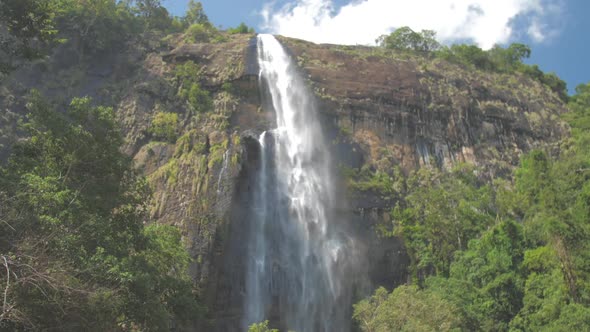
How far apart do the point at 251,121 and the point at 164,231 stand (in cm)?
1399

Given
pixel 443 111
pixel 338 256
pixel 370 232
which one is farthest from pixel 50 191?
pixel 443 111

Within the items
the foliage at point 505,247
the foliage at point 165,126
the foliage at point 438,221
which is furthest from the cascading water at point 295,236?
the foliage at point 165,126

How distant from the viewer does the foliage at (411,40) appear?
163 ft

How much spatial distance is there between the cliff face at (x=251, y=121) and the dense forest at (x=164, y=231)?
1.15 metres

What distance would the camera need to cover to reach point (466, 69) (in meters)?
46.0

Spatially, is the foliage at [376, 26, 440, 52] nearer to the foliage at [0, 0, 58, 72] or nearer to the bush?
the bush

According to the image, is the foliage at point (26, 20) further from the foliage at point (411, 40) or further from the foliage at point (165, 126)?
the foliage at point (411, 40)

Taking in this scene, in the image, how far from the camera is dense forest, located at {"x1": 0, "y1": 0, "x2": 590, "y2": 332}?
10836mm

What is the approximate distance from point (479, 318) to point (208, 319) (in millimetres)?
12113

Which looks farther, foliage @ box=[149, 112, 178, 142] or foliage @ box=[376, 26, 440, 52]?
foliage @ box=[376, 26, 440, 52]

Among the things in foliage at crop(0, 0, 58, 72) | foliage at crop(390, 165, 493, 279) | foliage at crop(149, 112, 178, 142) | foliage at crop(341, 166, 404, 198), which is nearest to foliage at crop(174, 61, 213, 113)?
foliage at crop(149, 112, 178, 142)

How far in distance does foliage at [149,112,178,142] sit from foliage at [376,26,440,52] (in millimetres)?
25096

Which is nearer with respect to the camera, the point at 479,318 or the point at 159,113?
the point at 479,318

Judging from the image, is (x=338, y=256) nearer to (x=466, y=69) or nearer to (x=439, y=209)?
(x=439, y=209)
